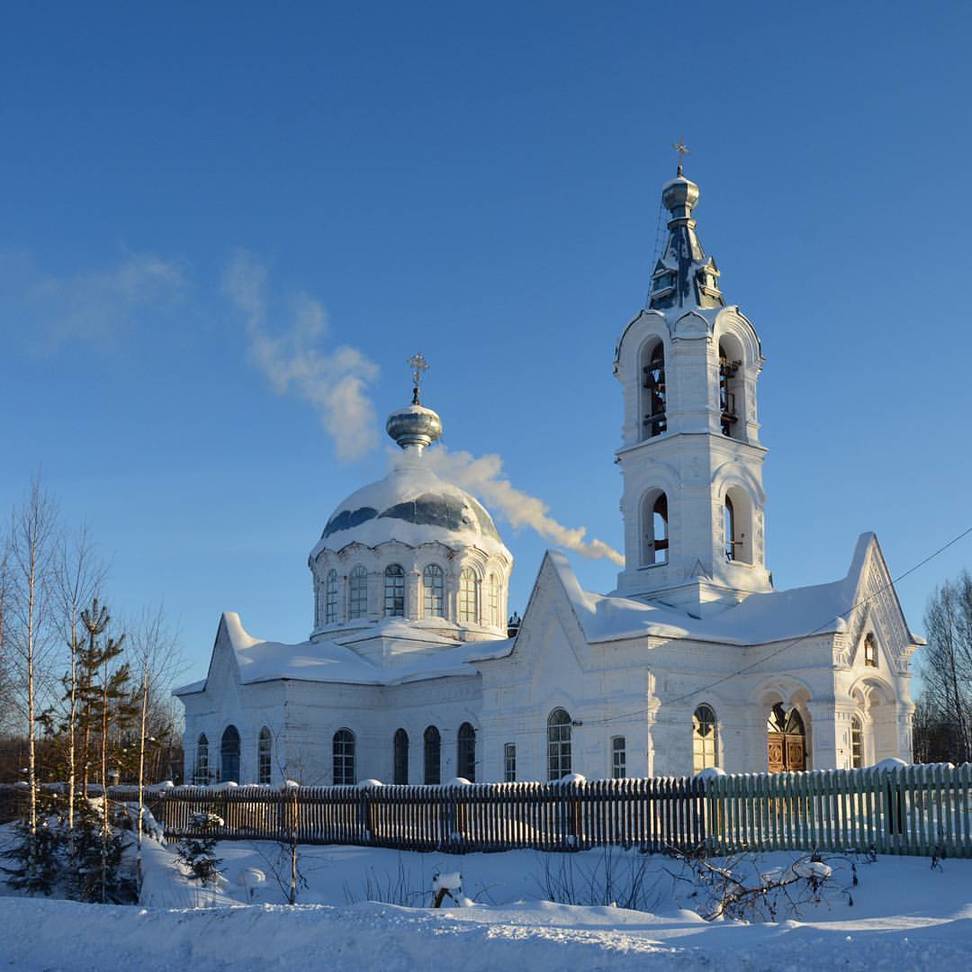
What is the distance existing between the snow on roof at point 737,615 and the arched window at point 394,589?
9.34 meters

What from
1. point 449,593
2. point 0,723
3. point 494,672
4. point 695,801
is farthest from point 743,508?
point 0,723

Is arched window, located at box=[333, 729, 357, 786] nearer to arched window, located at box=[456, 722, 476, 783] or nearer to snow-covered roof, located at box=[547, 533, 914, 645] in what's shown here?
arched window, located at box=[456, 722, 476, 783]

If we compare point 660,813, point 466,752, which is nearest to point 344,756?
point 466,752

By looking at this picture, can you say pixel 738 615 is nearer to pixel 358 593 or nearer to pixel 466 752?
pixel 466 752

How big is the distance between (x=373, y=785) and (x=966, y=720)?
30.8m

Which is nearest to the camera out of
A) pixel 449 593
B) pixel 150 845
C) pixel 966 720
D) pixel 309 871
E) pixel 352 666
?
pixel 309 871

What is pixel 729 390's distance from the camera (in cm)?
2747

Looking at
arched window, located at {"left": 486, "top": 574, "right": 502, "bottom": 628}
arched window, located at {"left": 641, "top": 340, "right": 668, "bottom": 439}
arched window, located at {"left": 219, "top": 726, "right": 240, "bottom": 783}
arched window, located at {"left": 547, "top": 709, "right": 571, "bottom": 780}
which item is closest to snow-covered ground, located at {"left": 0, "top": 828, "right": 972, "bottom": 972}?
arched window, located at {"left": 547, "top": 709, "right": 571, "bottom": 780}

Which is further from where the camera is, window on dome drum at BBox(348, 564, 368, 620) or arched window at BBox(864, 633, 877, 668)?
window on dome drum at BBox(348, 564, 368, 620)

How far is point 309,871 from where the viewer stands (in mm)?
16391

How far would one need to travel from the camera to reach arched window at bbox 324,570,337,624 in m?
34.7

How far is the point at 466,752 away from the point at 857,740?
9503 mm

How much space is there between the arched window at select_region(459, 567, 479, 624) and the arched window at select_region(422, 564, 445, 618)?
572 millimetres

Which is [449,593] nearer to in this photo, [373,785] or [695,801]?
[373,785]
